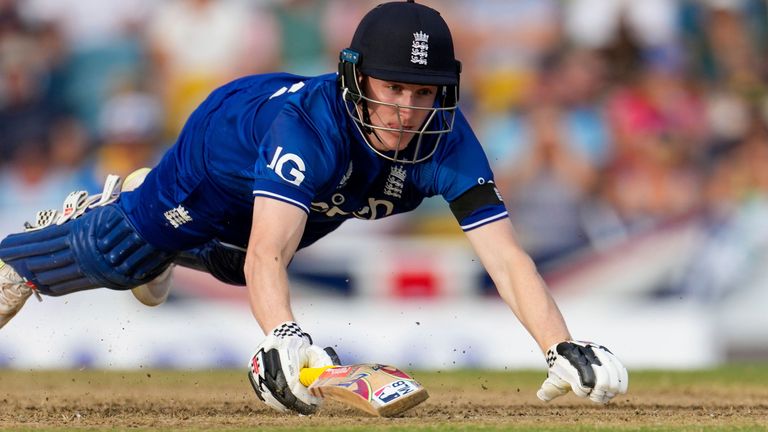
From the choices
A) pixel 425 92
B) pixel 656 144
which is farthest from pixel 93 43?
pixel 425 92

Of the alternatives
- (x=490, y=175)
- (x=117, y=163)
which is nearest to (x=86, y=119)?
(x=117, y=163)

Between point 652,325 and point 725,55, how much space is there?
302cm

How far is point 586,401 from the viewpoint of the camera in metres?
7.54

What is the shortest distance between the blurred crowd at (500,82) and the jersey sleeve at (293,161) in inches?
241

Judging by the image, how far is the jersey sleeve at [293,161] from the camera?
5262 millimetres

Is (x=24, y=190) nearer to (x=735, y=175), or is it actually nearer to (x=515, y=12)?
(x=515, y=12)

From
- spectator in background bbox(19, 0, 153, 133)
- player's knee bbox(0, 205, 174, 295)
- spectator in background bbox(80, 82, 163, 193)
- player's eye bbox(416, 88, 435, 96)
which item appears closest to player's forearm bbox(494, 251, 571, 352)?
player's eye bbox(416, 88, 435, 96)

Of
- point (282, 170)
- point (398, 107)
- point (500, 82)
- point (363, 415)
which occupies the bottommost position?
point (363, 415)

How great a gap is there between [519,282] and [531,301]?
104 mm

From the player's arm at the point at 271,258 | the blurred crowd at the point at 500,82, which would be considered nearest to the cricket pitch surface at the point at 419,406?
the player's arm at the point at 271,258

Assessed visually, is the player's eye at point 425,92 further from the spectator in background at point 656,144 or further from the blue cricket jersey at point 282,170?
the spectator in background at point 656,144

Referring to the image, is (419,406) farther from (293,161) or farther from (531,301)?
(293,161)

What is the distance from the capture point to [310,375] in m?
4.82

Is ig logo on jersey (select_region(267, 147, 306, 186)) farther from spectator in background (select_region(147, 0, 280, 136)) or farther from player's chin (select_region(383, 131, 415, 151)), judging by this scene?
spectator in background (select_region(147, 0, 280, 136))
